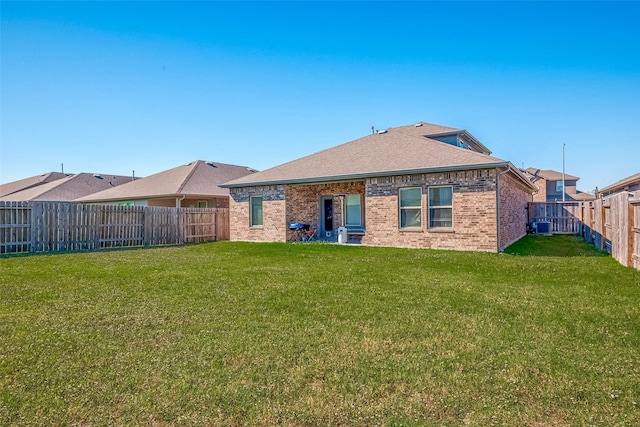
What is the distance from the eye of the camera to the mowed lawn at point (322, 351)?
2.99 meters

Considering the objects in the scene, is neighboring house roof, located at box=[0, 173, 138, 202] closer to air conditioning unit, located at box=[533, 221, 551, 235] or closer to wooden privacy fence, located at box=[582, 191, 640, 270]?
air conditioning unit, located at box=[533, 221, 551, 235]

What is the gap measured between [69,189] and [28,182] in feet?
35.0

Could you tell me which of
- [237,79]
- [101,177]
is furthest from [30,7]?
[101,177]

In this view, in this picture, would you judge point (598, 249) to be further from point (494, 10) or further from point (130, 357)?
point (130, 357)

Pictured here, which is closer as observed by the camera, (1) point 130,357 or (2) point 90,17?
(1) point 130,357

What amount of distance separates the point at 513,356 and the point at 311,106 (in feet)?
51.2

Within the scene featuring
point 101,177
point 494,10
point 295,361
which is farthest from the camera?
point 101,177

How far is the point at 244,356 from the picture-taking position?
399 centimetres

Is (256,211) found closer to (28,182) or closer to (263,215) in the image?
(263,215)

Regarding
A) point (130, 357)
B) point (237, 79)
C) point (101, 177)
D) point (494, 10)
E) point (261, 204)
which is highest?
point (494, 10)

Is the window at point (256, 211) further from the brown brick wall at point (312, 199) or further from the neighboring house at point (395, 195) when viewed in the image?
the brown brick wall at point (312, 199)

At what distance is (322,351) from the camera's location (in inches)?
161

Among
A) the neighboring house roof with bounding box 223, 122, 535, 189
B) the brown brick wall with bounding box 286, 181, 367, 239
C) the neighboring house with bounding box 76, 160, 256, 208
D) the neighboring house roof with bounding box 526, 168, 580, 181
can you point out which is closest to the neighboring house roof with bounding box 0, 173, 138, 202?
the neighboring house with bounding box 76, 160, 256, 208

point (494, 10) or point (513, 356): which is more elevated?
point (494, 10)
